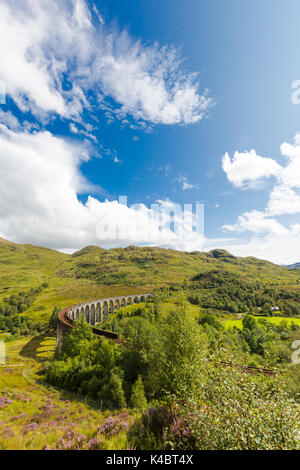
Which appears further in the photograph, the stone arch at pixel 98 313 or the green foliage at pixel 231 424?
the stone arch at pixel 98 313

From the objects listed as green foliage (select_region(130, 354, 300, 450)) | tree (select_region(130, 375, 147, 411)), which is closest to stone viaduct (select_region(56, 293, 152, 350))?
tree (select_region(130, 375, 147, 411))

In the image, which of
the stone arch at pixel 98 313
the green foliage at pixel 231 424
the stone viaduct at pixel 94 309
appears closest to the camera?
the green foliage at pixel 231 424

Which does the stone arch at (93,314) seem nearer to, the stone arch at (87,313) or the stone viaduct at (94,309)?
the stone viaduct at (94,309)

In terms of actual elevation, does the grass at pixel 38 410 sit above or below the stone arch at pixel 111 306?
above

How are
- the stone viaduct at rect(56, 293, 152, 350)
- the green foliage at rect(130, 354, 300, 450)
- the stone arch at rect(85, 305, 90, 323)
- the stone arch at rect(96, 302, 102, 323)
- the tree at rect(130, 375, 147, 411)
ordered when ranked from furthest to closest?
the stone arch at rect(96, 302, 102, 323) < the stone arch at rect(85, 305, 90, 323) < the stone viaduct at rect(56, 293, 152, 350) < the tree at rect(130, 375, 147, 411) < the green foliage at rect(130, 354, 300, 450)

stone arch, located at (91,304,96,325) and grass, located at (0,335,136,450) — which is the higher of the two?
grass, located at (0,335,136,450)

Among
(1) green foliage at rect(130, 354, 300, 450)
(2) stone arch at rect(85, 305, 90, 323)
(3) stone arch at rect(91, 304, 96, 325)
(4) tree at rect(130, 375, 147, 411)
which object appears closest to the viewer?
(1) green foliage at rect(130, 354, 300, 450)

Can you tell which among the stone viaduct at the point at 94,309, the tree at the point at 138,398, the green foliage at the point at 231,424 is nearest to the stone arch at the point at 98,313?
the stone viaduct at the point at 94,309

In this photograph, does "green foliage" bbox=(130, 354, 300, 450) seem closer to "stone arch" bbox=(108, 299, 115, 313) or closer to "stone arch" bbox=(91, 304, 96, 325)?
"stone arch" bbox=(91, 304, 96, 325)

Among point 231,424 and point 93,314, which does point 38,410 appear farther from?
point 93,314

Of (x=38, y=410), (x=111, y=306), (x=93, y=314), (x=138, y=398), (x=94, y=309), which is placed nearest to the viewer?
(x=138, y=398)

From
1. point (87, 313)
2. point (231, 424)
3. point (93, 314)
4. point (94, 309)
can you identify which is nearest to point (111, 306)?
point (94, 309)

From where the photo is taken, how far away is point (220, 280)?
188 m
